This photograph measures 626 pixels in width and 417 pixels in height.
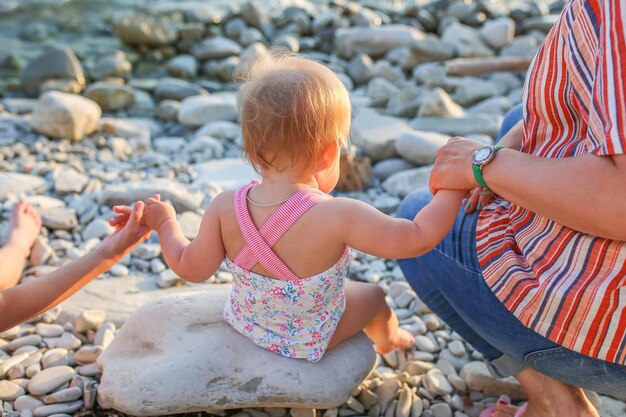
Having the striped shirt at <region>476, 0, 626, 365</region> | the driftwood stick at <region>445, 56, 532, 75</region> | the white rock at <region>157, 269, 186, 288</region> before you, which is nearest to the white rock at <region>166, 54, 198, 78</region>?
the driftwood stick at <region>445, 56, 532, 75</region>

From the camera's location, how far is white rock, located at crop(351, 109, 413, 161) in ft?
14.4

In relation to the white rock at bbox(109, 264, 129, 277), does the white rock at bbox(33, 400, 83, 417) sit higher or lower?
higher

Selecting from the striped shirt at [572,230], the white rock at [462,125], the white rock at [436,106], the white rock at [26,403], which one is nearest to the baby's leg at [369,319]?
the striped shirt at [572,230]

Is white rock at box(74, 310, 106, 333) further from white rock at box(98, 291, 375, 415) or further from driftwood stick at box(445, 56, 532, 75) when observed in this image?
driftwood stick at box(445, 56, 532, 75)

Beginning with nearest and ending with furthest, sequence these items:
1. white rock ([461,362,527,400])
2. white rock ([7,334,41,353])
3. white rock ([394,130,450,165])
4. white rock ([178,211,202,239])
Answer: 1. white rock ([461,362,527,400])
2. white rock ([7,334,41,353])
3. white rock ([178,211,202,239])
4. white rock ([394,130,450,165])

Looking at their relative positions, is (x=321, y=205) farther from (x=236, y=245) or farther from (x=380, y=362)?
(x=380, y=362)

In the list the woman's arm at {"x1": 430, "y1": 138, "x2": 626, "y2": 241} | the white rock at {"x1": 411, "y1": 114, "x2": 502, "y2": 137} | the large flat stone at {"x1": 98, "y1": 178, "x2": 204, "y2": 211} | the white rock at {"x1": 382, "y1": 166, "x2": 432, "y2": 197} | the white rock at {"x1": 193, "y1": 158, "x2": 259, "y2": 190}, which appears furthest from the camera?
the white rock at {"x1": 411, "y1": 114, "x2": 502, "y2": 137}

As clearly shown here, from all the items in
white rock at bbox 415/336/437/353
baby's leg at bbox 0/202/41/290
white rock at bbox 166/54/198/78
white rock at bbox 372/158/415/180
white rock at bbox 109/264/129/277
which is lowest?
white rock at bbox 166/54/198/78

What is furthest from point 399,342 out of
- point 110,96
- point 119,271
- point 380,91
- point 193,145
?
point 110,96

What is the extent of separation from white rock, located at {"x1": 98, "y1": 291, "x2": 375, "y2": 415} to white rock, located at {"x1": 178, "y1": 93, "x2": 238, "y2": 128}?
331 centimetres

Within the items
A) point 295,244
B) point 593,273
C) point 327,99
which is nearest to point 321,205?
point 295,244

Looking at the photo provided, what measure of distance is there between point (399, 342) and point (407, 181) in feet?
5.44

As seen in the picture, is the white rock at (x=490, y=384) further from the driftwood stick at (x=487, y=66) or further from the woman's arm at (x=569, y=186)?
the driftwood stick at (x=487, y=66)

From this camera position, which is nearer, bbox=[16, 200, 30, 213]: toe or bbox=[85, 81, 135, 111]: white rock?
bbox=[16, 200, 30, 213]: toe
